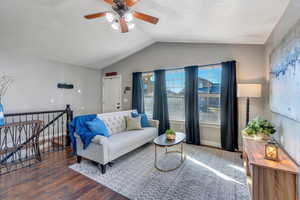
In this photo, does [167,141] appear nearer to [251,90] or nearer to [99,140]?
[99,140]

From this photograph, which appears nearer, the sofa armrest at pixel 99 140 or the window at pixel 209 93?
the sofa armrest at pixel 99 140

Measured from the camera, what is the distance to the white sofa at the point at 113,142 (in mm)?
2443

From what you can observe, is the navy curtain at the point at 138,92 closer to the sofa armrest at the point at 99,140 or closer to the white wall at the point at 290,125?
the sofa armrest at the point at 99,140

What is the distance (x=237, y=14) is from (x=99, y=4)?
7.64ft

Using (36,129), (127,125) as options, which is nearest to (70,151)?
(36,129)

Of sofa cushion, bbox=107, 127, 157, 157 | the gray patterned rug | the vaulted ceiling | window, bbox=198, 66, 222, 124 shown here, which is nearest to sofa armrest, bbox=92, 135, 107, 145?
sofa cushion, bbox=107, 127, 157, 157

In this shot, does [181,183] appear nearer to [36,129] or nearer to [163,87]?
[163,87]

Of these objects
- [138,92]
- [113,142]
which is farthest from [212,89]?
[113,142]

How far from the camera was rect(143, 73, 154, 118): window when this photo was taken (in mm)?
4804

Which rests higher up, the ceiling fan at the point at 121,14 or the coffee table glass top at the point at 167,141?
the ceiling fan at the point at 121,14

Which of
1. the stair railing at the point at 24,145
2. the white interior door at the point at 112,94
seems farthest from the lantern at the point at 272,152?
the white interior door at the point at 112,94

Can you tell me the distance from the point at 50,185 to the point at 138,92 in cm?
334

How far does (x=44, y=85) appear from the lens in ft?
14.2

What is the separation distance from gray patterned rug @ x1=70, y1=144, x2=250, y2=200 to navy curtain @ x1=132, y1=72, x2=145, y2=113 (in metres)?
1.93
